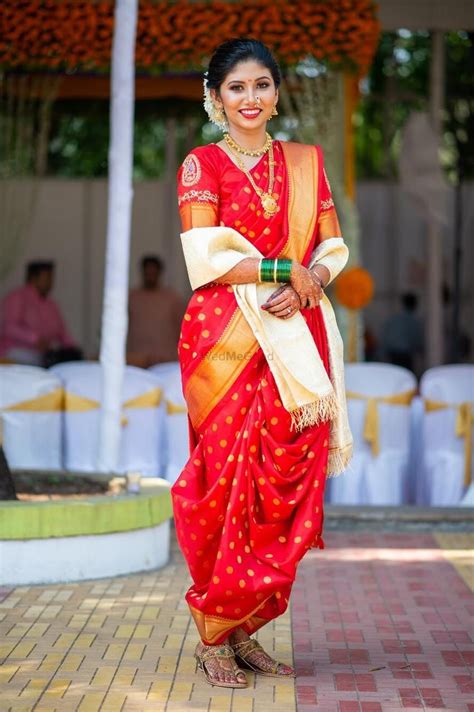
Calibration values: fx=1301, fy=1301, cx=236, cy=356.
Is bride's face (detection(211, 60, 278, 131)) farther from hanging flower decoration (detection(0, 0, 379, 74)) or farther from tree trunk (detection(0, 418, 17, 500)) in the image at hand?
hanging flower decoration (detection(0, 0, 379, 74))

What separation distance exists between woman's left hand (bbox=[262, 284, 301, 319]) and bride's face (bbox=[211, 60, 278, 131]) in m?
0.53

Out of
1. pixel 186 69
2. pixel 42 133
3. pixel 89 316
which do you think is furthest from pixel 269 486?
pixel 89 316

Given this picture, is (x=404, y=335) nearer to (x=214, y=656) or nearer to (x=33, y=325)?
(x=33, y=325)

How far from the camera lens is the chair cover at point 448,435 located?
298 inches

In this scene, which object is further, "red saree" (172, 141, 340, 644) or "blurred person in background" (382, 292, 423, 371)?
"blurred person in background" (382, 292, 423, 371)

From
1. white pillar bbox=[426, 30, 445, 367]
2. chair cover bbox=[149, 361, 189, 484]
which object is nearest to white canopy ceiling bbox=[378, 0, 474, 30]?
white pillar bbox=[426, 30, 445, 367]

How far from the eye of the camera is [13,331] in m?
10.8

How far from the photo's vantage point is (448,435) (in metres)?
7.61

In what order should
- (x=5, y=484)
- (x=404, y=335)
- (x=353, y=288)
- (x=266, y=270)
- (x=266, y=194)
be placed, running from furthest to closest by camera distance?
(x=404, y=335)
(x=353, y=288)
(x=5, y=484)
(x=266, y=194)
(x=266, y=270)

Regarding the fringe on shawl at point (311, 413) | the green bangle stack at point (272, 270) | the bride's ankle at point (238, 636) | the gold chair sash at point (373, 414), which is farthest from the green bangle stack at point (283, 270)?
the gold chair sash at point (373, 414)

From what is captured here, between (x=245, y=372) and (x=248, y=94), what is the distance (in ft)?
2.77

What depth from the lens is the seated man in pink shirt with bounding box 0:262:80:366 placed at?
10.6 m

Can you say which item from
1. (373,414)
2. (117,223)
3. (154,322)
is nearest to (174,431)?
(373,414)

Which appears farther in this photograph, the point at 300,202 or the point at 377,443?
the point at 377,443
